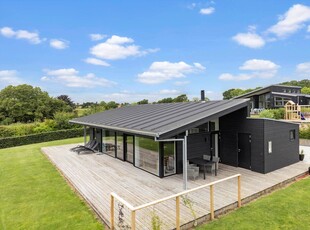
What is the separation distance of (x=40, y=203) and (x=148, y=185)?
Result: 3.66m

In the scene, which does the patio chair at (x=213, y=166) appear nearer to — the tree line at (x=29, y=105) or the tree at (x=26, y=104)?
the tree line at (x=29, y=105)

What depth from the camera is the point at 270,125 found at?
9336mm

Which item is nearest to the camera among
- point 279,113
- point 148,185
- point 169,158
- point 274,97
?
point 148,185

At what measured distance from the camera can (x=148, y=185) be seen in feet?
26.9

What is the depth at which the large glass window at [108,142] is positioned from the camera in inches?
519

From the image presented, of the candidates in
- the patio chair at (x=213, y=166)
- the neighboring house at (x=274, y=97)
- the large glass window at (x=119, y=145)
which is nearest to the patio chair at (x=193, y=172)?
the patio chair at (x=213, y=166)

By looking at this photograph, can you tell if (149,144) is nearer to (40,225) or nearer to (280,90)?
(40,225)

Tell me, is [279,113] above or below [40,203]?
above

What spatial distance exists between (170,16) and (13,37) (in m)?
16.1

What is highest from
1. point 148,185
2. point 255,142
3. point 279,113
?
point 279,113

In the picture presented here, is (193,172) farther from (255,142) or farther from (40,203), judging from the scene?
(40,203)

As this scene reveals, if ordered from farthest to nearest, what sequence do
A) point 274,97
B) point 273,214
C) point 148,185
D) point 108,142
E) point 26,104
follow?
point 26,104, point 274,97, point 108,142, point 148,185, point 273,214

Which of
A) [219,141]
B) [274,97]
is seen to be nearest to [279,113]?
[274,97]

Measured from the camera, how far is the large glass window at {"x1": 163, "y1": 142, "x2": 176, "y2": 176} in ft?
30.0
